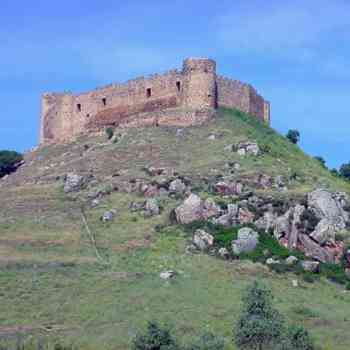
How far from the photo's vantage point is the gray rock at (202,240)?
54.1 m

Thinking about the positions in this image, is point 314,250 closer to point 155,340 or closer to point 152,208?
point 152,208

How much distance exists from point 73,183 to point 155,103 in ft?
30.1

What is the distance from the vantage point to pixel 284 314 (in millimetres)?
44781

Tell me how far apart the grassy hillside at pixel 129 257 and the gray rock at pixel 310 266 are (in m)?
1.21

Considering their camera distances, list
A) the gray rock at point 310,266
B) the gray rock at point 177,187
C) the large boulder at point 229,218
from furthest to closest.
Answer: the gray rock at point 177,187
the large boulder at point 229,218
the gray rock at point 310,266

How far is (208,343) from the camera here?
37406mm

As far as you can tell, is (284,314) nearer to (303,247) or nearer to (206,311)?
(206,311)

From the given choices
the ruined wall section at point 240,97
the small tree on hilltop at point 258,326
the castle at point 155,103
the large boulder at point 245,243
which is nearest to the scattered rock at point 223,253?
the large boulder at point 245,243

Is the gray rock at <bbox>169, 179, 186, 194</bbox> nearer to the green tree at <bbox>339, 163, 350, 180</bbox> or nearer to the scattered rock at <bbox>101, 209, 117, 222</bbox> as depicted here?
the scattered rock at <bbox>101, 209, 117, 222</bbox>

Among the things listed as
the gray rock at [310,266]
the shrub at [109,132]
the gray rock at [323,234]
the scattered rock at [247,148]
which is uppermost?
the shrub at [109,132]

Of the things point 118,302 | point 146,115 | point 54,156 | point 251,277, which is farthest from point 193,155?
point 118,302

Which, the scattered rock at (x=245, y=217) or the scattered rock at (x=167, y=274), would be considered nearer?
the scattered rock at (x=167, y=274)

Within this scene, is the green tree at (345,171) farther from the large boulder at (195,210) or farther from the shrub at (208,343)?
the shrub at (208,343)

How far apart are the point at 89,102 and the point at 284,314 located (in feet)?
111
